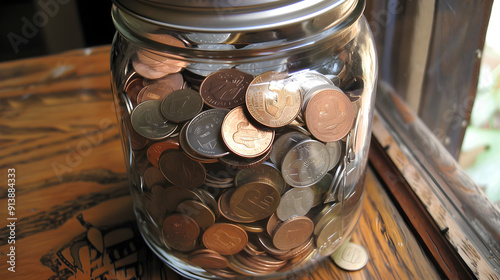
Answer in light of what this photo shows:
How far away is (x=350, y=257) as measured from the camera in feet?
2.32

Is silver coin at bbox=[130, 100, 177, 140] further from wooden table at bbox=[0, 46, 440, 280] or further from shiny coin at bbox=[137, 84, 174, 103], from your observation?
wooden table at bbox=[0, 46, 440, 280]

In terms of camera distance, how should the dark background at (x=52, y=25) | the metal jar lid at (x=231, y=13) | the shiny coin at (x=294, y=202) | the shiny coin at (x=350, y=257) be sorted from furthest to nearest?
1. the dark background at (x=52, y=25)
2. the shiny coin at (x=350, y=257)
3. the shiny coin at (x=294, y=202)
4. the metal jar lid at (x=231, y=13)

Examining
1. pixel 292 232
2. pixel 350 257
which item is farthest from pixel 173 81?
pixel 350 257

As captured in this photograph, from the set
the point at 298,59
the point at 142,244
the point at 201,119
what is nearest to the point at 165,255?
the point at 142,244

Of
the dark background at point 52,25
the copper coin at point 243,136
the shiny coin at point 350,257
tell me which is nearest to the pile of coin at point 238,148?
the copper coin at point 243,136

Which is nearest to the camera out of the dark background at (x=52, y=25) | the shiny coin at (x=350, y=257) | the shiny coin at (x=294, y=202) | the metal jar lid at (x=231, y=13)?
the metal jar lid at (x=231, y=13)

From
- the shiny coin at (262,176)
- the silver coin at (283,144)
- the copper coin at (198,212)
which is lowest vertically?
the copper coin at (198,212)

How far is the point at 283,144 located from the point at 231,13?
0.55 feet

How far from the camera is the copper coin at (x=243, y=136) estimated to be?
1.72 feet

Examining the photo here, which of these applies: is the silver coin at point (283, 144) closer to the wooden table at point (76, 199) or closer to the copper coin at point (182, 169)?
the copper coin at point (182, 169)

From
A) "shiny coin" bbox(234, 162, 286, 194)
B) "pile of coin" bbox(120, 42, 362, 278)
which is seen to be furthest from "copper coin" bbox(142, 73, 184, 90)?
"shiny coin" bbox(234, 162, 286, 194)

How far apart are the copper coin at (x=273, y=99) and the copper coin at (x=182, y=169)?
90 mm

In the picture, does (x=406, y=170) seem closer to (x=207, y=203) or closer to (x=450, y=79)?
(x=450, y=79)

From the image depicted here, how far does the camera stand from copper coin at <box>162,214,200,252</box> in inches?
23.1
